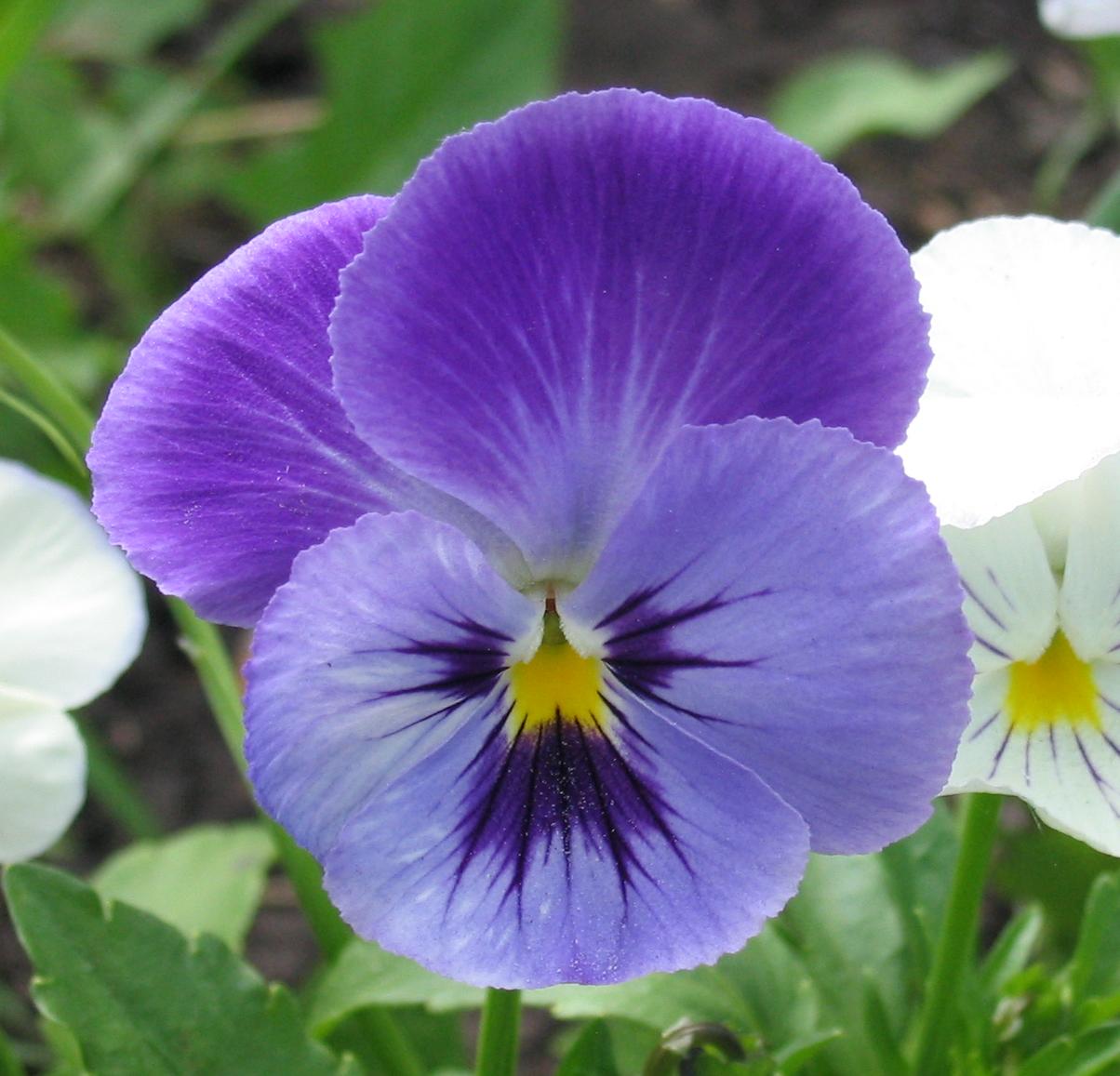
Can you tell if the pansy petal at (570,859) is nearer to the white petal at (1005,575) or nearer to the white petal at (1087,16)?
the white petal at (1005,575)

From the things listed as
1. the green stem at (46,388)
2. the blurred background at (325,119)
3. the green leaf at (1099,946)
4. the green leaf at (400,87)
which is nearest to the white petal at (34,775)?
the green stem at (46,388)

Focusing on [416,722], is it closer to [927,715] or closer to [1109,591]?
[927,715]

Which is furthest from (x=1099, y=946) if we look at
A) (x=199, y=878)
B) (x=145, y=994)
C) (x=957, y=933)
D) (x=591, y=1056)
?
(x=199, y=878)

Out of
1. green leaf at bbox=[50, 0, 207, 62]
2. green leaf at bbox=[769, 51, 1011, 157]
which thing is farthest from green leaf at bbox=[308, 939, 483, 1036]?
green leaf at bbox=[50, 0, 207, 62]

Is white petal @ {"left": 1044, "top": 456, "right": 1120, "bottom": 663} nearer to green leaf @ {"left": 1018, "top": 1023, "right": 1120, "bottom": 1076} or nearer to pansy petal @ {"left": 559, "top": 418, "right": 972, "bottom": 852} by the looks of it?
pansy petal @ {"left": 559, "top": 418, "right": 972, "bottom": 852}

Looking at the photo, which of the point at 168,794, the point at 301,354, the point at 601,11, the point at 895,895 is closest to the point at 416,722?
the point at 301,354

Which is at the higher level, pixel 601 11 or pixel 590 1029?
pixel 601 11
